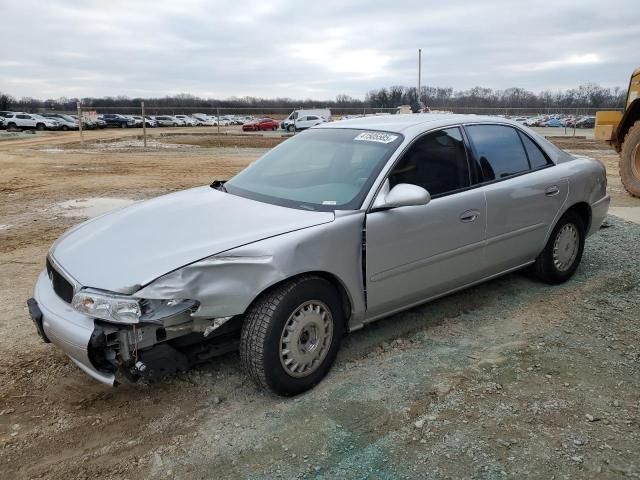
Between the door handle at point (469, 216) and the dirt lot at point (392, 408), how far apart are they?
0.84 meters

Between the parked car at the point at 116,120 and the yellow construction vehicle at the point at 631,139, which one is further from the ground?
the parked car at the point at 116,120

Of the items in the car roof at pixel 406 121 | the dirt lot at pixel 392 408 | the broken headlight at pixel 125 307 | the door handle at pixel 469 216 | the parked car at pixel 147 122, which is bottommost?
the dirt lot at pixel 392 408

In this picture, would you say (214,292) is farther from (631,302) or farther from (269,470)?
(631,302)

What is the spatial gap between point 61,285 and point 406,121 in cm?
265

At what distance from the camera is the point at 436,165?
12.9ft

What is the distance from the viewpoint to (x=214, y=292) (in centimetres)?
285

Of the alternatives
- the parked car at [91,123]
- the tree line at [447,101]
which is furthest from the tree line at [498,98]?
the parked car at [91,123]

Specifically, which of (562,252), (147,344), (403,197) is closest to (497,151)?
(562,252)

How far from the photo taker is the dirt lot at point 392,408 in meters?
2.67

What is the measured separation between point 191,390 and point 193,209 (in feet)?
3.84

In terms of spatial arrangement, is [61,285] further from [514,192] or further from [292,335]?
[514,192]

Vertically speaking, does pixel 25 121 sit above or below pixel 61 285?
above

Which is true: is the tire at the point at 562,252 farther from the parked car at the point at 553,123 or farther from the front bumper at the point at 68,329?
the parked car at the point at 553,123

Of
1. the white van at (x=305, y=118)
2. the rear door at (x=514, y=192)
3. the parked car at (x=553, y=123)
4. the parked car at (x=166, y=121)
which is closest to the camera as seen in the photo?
the rear door at (x=514, y=192)
